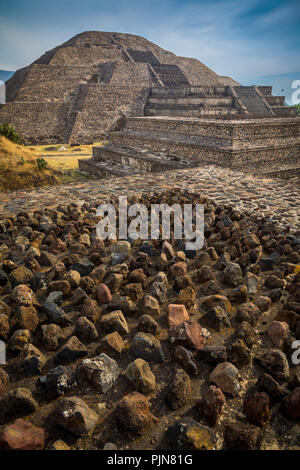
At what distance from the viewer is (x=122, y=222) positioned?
16.0 feet

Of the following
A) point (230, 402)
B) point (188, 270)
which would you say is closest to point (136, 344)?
point (230, 402)

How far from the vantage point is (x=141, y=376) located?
1903mm

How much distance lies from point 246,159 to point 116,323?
8544 millimetres

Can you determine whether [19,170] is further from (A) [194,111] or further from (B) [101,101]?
(B) [101,101]

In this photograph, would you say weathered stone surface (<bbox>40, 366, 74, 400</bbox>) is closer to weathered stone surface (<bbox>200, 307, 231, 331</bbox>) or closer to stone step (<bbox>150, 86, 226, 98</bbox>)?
weathered stone surface (<bbox>200, 307, 231, 331</bbox>)

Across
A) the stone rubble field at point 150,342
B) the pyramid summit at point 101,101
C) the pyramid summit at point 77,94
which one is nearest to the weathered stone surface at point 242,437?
the stone rubble field at point 150,342

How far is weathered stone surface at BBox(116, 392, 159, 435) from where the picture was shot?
65.0 inches

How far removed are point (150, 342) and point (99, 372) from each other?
42cm

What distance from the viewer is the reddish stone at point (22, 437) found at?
149 centimetres

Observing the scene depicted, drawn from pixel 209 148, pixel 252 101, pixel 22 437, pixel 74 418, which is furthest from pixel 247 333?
pixel 252 101

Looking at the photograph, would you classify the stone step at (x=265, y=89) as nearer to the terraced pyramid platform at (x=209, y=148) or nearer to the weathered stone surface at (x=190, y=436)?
the terraced pyramid platform at (x=209, y=148)

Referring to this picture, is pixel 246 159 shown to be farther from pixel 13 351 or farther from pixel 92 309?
pixel 13 351

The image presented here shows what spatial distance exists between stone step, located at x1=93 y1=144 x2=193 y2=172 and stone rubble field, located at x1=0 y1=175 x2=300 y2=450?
643 cm

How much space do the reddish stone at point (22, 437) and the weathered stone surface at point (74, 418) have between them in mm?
102
